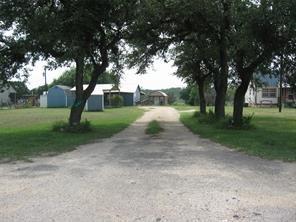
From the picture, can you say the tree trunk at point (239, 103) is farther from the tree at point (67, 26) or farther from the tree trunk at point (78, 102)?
the tree trunk at point (78, 102)

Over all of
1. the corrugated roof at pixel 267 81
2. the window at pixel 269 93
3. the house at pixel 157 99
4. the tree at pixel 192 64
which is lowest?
the house at pixel 157 99

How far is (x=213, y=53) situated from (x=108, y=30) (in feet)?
26.6

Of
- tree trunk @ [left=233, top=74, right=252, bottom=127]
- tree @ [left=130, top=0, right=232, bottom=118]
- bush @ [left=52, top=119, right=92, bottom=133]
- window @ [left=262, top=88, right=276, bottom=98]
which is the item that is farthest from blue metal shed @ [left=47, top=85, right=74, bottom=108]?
tree trunk @ [left=233, top=74, right=252, bottom=127]

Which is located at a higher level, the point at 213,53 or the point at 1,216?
the point at 213,53

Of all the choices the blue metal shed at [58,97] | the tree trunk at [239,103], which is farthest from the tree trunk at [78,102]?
the blue metal shed at [58,97]

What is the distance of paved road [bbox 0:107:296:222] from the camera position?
7121 mm

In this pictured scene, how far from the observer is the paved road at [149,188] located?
7121 millimetres

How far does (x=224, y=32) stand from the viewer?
26016 millimetres

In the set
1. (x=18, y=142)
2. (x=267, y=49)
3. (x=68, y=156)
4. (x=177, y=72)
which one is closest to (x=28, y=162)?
(x=68, y=156)

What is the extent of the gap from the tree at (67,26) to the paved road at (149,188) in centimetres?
865

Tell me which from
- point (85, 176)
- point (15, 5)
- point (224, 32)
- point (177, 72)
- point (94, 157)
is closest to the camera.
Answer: point (85, 176)

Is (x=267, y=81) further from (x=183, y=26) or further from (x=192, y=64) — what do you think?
(x=183, y=26)

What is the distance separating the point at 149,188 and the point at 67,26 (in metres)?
14.3

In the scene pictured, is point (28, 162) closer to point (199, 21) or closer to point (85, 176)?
point (85, 176)
